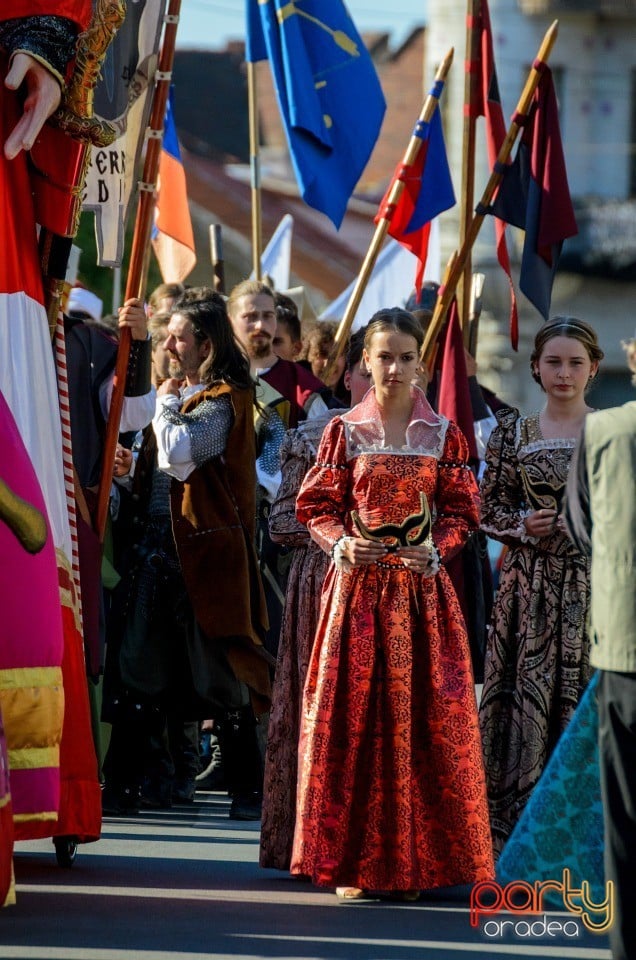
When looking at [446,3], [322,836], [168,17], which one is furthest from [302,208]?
[322,836]

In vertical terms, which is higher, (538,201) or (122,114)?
(538,201)

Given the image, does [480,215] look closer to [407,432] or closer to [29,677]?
[407,432]

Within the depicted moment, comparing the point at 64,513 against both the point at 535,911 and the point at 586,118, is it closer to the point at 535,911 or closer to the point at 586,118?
the point at 535,911

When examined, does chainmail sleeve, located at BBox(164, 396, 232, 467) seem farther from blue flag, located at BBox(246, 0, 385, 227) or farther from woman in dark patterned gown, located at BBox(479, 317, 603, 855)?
blue flag, located at BBox(246, 0, 385, 227)

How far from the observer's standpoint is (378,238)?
928 centimetres

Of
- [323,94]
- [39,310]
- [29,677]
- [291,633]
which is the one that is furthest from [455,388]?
[29,677]

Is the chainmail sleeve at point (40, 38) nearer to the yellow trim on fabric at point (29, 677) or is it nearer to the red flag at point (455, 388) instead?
the yellow trim on fabric at point (29, 677)

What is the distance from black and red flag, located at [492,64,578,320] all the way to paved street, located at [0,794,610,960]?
3252 millimetres

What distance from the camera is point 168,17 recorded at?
7.82m

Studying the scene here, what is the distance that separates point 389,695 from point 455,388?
2.83m

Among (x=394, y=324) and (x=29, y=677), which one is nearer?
(x=29, y=677)

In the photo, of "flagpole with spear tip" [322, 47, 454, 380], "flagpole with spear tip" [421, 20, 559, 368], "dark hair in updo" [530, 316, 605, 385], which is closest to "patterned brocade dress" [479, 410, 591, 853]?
"dark hair in updo" [530, 316, 605, 385]

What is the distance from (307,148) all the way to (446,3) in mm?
24061

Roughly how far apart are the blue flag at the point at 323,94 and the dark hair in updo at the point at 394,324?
334 cm
